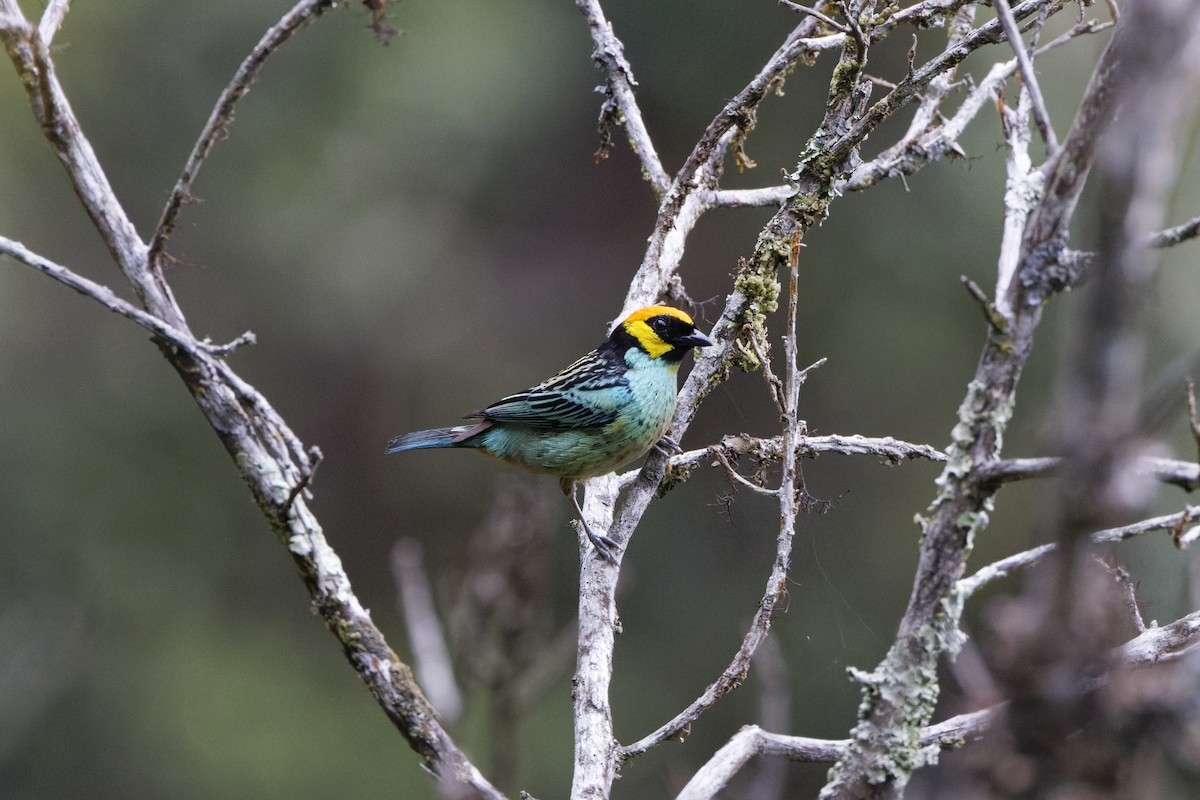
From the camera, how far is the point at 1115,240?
1225mm

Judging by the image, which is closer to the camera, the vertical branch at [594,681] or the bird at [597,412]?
the vertical branch at [594,681]

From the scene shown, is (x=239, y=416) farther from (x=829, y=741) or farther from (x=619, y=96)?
(x=619, y=96)

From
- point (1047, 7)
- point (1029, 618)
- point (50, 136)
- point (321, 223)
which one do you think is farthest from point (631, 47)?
point (1029, 618)

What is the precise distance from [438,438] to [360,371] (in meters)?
8.43

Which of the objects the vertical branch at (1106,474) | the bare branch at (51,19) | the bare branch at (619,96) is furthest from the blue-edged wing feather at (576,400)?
the vertical branch at (1106,474)

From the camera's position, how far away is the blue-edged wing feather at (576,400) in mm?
5008

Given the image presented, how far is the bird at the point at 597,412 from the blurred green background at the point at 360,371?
6051 millimetres

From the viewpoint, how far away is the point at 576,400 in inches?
205

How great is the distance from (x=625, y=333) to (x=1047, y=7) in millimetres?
2031

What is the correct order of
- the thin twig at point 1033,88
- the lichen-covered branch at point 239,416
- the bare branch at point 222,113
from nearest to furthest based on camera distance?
1. the thin twig at point 1033,88
2. the lichen-covered branch at point 239,416
3. the bare branch at point 222,113

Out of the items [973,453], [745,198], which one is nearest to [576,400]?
[745,198]

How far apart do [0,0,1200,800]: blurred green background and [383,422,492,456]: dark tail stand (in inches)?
237

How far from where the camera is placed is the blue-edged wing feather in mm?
5008

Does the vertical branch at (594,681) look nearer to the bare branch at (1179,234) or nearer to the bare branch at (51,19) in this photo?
the bare branch at (1179,234)
